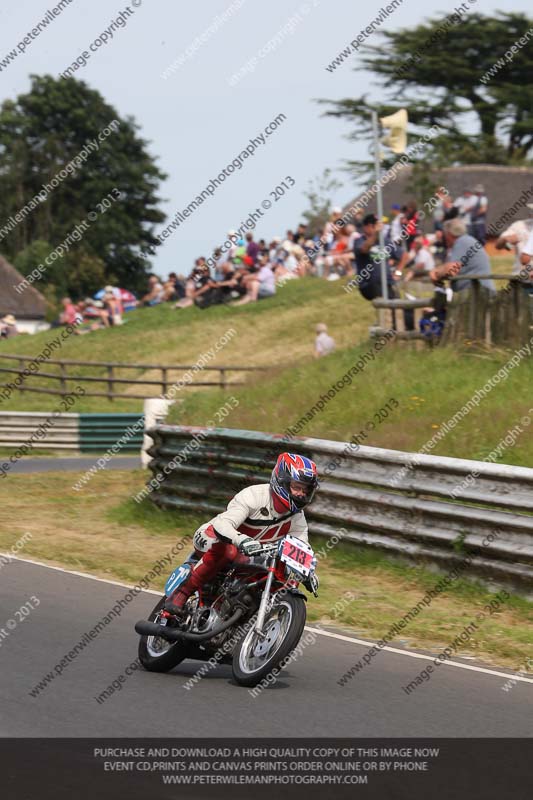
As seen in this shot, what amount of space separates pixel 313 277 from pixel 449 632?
30.6m

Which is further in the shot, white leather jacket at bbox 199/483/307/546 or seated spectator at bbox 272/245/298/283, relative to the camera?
seated spectator at bbox 272/245/298/283

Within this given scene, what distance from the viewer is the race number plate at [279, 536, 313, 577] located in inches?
305

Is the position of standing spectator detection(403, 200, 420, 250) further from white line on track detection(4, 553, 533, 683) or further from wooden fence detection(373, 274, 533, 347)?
white line on track detection(4, 553, 533, 683)

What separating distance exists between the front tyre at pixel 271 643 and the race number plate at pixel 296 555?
0.63 feet

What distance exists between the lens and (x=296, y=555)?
780cm

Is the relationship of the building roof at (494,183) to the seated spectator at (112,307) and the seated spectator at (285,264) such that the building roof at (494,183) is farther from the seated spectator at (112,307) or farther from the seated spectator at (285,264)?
the seated spectator at (112,307)

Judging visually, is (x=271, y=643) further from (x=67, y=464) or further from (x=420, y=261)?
(x=420, y=261)

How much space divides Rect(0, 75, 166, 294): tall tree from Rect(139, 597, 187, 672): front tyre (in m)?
71.6

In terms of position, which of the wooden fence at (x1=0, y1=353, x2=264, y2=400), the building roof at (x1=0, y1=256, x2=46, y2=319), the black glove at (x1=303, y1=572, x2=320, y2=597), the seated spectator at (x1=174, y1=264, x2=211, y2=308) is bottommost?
the building roof at (x1=0, y1=256, x2=46, y2=319)

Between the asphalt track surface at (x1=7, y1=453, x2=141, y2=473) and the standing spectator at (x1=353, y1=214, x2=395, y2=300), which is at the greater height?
the standing spectator at (x1=353, y1=214, x2=395, y2=300)

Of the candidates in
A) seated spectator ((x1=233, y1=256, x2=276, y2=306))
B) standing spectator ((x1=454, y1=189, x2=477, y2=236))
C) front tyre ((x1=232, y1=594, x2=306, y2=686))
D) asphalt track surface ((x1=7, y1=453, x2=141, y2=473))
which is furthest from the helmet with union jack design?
seated spectator ((x1=233, y1=256, x2=276, y2=306))

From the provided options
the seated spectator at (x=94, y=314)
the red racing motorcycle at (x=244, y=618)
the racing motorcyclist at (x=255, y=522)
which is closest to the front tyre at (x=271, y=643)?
the red racing motorcycle at (x=244, y=618)
